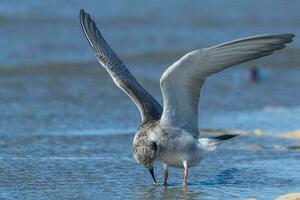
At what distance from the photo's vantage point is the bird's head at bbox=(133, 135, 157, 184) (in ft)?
22.6

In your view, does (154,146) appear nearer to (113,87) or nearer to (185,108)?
(185,108)

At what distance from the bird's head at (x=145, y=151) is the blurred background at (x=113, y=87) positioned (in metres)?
0.25

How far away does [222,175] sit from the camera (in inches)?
292

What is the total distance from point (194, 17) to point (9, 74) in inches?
215

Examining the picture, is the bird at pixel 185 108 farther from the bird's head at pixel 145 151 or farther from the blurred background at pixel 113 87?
the blurred background at pixel 113 87

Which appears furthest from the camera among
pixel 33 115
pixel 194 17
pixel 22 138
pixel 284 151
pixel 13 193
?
pixel 194 17

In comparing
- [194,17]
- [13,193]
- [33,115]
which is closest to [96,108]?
[33,115]

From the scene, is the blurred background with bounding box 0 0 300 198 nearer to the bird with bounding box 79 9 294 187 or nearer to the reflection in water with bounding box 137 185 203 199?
the reflection in water with bounding box 137 185 203 199

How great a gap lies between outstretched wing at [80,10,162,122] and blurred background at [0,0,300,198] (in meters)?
0.51

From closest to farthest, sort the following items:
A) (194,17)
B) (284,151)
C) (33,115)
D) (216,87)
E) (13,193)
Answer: (13,193), (284,151), (33,115), (216,87), (194,17)

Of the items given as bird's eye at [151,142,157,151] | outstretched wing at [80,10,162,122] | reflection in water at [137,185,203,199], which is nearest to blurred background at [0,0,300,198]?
reflection in water at [137,185,203,199]

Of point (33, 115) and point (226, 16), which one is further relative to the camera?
point (226, 16)

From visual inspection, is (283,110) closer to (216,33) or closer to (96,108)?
(96,108)

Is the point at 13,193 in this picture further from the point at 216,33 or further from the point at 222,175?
the point at 216,33
